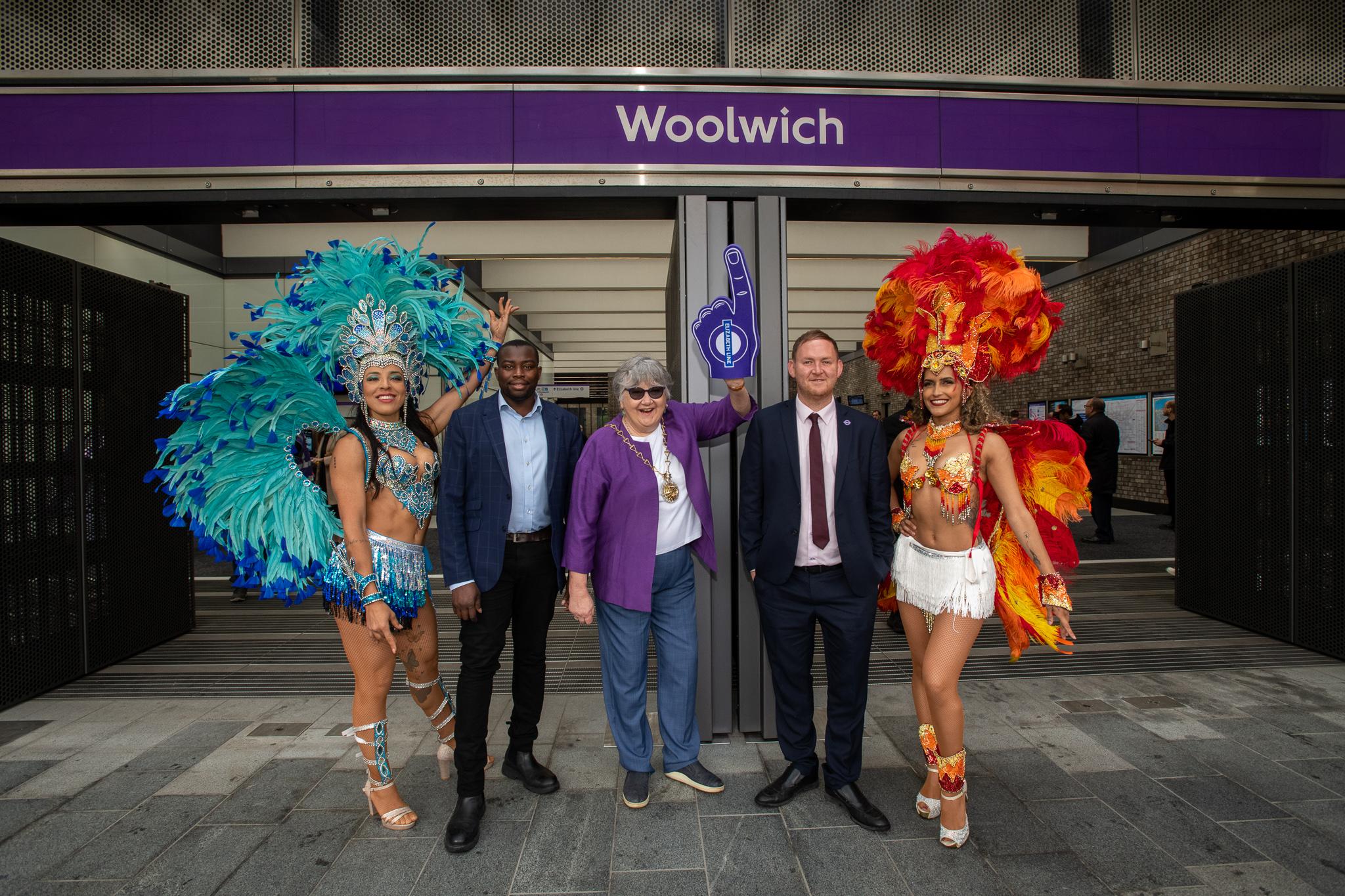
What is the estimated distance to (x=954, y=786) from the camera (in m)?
2.59

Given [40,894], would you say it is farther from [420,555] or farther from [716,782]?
[716,782]

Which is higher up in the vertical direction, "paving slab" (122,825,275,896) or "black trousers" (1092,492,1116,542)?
"black trousers" (1092,492,1116,542)

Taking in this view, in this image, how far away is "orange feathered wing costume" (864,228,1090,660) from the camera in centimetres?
272

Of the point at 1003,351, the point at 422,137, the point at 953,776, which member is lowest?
the point at 953,776

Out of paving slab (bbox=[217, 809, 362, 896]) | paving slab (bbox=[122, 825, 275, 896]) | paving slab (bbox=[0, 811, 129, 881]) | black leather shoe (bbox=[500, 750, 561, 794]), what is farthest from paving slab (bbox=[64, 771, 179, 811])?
black leather shoe (bbox=[500, 750, 561, 794])

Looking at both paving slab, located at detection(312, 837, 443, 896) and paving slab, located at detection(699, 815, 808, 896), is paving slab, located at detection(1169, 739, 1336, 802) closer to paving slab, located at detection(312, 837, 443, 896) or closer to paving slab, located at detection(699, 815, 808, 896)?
paving slab, located at detection(699, 815, 808, 896)

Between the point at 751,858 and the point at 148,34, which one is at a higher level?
the point at 148,34

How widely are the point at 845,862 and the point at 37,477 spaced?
5.17 m

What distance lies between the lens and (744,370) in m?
3.01

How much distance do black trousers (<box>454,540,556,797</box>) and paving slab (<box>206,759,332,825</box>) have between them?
840 millimetres

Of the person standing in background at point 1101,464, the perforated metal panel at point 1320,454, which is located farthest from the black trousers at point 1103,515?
the perforated metal panel at point 1320,454

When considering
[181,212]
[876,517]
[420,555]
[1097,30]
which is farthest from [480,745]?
[1097,30]

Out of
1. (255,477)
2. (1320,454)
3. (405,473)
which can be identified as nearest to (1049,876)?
(405,473)

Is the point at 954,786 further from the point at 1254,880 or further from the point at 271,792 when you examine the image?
the point at 271,792
